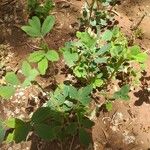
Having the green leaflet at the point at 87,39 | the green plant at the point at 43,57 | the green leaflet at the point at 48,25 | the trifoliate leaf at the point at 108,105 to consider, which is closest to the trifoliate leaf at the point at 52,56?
the green plant at the point at 43,57

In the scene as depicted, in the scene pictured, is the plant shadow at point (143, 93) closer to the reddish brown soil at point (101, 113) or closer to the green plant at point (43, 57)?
the reddish brown soil at point (101, 113)

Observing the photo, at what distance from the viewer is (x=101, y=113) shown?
2449 millimetres

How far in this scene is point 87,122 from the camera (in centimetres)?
216

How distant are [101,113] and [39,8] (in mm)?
1024

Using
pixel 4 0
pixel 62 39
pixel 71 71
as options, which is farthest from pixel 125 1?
pixel 4 0

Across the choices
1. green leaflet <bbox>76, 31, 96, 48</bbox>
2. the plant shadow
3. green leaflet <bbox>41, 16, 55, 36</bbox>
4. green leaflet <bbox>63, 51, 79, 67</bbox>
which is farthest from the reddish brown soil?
green leaflet <bbox>41, 16, 55, 36</bbox>

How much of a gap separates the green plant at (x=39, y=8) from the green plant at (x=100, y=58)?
42 cm

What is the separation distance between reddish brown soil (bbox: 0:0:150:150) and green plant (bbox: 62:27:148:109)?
180mm

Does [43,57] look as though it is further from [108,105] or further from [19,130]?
[108,105]

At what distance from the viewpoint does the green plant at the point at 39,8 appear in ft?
9.10

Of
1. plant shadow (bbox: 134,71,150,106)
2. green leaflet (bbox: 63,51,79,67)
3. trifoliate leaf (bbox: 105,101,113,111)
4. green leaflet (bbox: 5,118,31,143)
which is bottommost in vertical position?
green leaflet (bbox: 5,118,31,143)

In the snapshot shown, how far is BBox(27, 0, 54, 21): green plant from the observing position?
2773 millimetres

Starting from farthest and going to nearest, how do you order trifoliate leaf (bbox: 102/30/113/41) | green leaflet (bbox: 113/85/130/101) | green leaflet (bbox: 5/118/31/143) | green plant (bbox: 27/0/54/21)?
green plant (bbox: 27/0/54/21) → trifoliate leaf (bbox: 102/30/113/41) → green leaflet (bbox: 113/85/130/101) → green leaflet (bbox: 5/118/31/143)

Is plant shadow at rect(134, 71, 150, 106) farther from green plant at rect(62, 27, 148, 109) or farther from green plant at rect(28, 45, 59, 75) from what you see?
green plant at rect(28, 45, 59, 75)
